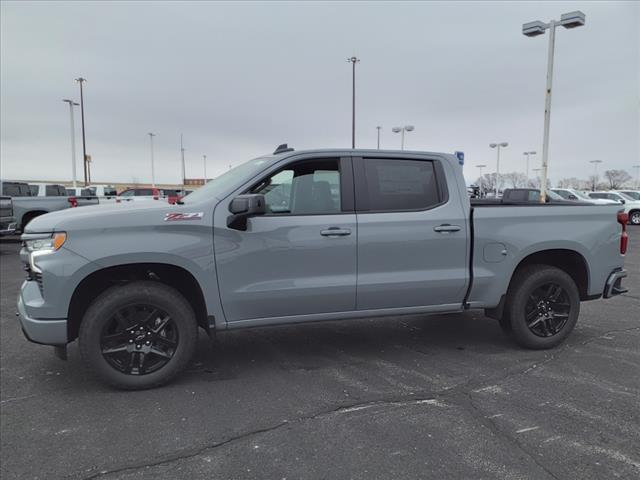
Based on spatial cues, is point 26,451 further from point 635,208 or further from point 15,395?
point 635,208

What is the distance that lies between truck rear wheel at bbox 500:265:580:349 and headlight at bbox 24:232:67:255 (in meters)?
3.98

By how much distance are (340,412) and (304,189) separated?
6.09ft

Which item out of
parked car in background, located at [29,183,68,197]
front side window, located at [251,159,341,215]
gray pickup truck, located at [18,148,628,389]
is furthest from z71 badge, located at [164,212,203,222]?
parked car in background, located at [29,183,68,197]

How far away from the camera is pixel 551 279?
15.4 ft

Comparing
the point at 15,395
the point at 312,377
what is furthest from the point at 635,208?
the point at 15,395

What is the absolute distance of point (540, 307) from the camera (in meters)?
4.73

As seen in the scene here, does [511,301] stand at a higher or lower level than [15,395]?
higher

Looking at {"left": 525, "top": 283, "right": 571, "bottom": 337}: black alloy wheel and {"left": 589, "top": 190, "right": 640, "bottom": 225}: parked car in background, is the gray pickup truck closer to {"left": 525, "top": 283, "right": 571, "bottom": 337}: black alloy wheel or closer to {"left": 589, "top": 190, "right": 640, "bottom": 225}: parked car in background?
{"left": 525, "top": 283, "right": 571, "bottom": 337}: black alloy wheel

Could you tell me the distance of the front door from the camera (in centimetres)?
385

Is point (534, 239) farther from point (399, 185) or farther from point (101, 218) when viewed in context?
point (101, 218)

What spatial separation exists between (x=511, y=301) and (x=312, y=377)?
6.90 ft

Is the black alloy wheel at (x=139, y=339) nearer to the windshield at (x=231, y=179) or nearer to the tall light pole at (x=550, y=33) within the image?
the windshield at (x=231, y=179)

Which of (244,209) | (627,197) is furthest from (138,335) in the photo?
(627,197)

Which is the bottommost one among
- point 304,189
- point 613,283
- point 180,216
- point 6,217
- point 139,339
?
point 139,339
